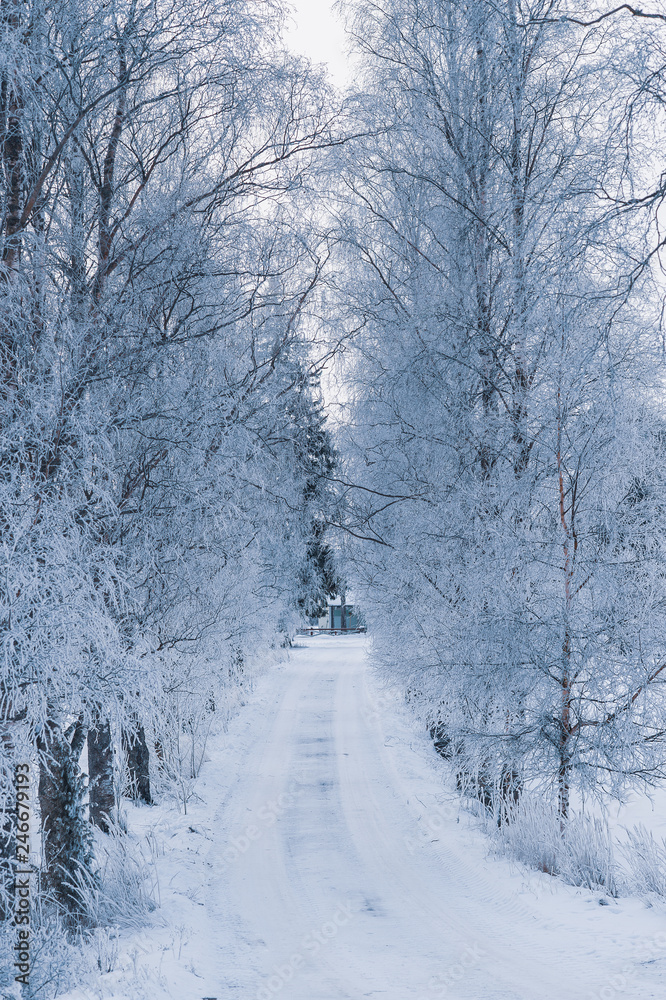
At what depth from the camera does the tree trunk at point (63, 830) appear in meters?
6.04

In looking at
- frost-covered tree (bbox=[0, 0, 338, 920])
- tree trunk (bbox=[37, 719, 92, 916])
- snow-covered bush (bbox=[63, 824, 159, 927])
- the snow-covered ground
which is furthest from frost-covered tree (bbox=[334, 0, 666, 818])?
tree trunk (bbox=[37, 719, 92, 916])

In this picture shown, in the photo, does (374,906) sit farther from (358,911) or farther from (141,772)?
(141,772)

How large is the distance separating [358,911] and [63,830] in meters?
2.69

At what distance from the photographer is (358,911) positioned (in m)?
6.78

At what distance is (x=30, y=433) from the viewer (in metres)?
5.05

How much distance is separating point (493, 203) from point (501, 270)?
2.38 ft

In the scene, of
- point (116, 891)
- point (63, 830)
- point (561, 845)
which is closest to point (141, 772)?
point (116, 891)

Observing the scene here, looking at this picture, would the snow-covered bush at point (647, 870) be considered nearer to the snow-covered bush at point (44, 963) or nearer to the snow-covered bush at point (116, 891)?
the snow-covered bush at point (116, 891)

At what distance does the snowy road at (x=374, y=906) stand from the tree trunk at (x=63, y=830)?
1259 millimetres

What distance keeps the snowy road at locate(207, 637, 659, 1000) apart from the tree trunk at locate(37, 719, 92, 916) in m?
1.26

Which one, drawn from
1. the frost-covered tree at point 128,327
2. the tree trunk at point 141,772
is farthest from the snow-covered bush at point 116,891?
the tree trunk at point 141,772

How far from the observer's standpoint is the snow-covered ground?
202 inches

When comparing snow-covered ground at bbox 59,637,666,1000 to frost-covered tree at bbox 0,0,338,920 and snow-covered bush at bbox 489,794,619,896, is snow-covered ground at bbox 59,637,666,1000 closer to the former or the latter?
snow-covered bush at bbox 489,794,619,896

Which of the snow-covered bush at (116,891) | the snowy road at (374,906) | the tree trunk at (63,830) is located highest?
the tree trunk at (63,830)
